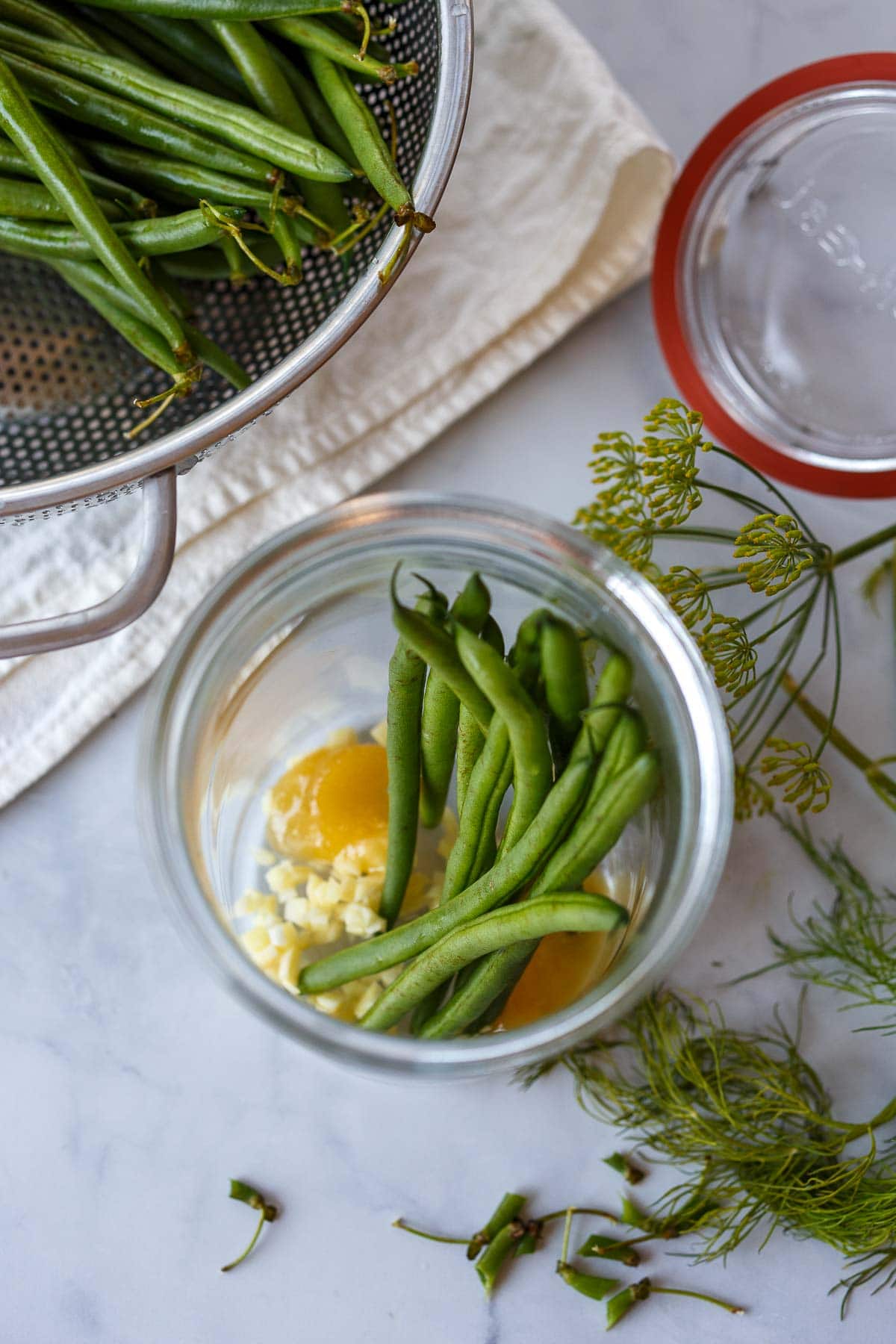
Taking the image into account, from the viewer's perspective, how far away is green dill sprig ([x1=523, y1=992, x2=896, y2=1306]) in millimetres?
693

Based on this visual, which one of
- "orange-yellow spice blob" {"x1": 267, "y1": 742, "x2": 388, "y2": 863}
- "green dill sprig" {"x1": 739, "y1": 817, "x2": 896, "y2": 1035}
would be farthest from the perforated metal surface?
"green dill sprig" {"x1": 739, "y1": 817, "x2": 896, "y2": 1035}

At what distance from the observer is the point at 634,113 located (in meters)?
0.74

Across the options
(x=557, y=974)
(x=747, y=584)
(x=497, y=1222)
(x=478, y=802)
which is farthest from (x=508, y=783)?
(x=497, y=1222)

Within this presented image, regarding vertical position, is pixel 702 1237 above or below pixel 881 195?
below

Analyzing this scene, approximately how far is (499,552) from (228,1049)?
38cm

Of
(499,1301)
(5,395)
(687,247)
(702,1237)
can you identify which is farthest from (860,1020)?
(5,395)

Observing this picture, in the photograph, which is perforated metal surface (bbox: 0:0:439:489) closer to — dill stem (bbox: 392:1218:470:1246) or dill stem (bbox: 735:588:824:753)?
dill stem (bbox: 735:588:824:753)

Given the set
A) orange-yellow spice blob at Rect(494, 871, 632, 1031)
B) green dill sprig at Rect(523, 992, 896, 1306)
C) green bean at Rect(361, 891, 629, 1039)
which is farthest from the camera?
green dill sprig at Rect(523, 992, 896, 1306)

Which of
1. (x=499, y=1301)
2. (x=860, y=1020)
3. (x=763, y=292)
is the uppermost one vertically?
(x=763, y=292)

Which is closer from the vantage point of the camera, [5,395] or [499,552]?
[499,552]

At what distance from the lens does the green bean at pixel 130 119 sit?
61 cm

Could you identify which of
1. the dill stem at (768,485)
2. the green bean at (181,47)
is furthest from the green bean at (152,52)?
the dill stem at (768,485)

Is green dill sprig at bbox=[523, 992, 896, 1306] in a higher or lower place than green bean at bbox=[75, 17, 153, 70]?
lower

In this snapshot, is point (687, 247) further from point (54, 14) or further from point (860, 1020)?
point (860, 1020)
